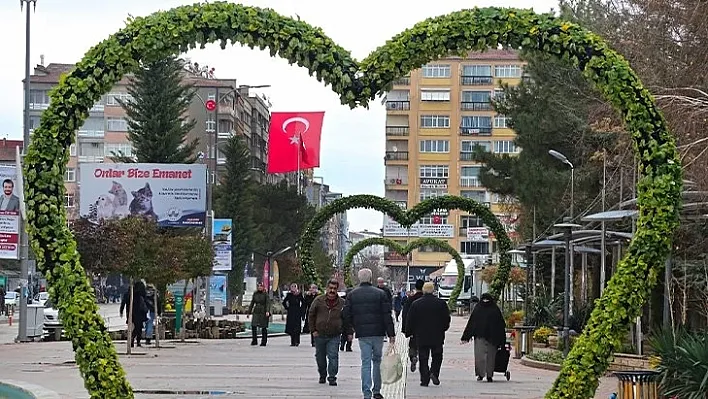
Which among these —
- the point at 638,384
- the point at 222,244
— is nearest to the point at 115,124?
the point at 222,244

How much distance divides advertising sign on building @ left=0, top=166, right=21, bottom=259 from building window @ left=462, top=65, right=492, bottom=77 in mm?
82199

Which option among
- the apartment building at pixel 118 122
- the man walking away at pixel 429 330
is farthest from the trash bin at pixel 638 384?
the apartment building at pixel 118 122

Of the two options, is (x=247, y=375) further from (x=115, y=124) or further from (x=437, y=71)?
(x=437, y=71)

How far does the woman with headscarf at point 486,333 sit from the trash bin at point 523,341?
23.4ft

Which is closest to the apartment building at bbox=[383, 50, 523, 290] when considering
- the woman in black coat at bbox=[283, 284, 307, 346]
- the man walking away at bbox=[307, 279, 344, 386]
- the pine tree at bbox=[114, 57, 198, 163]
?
the pine tree at bbox=[114, 57, 198, 163]

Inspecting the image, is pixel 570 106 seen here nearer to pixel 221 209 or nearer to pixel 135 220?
pixel 135 220

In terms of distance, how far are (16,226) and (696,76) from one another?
20.2 metres

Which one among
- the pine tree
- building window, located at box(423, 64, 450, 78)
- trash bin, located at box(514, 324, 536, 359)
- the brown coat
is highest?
building window, located at box(423, 64, 450, 78)

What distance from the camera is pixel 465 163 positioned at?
11231 centimetres

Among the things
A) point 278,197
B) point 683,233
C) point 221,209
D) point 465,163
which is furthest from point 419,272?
point 683,233

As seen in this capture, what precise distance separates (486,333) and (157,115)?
42.2m

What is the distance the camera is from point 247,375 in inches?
872

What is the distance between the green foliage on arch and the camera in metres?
38.4

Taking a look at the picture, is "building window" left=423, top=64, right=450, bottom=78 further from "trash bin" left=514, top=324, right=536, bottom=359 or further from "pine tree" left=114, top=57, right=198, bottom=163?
"trash bin" left=514, top=324, right=536, bottom=359
